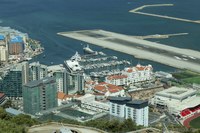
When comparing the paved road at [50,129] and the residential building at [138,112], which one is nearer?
the paved road at [50,129]

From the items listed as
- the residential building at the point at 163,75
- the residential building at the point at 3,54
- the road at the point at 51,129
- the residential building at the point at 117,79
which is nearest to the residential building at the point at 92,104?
the residential building at the point at 117,79

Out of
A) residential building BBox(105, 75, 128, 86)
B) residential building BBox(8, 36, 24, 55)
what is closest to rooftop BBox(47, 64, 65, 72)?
residential building BBox(105, 75, 128, 86)

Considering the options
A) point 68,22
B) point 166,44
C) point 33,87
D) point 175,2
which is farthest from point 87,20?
point 33,87

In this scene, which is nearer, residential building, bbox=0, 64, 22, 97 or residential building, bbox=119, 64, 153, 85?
residential building, bbox=0, 64, 22, 97

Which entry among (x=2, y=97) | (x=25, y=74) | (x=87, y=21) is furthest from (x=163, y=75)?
(x=87, y=21)

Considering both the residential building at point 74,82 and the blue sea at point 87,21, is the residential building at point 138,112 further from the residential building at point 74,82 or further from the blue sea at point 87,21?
the blue sea at point 87,21

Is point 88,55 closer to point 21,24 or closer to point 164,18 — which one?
point 21,24

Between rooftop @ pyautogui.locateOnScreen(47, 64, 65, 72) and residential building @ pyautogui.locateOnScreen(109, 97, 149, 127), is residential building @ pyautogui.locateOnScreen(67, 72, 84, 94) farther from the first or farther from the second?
residential building @ pyautogui.locateOnScreen(109, 97, 149, 127)
